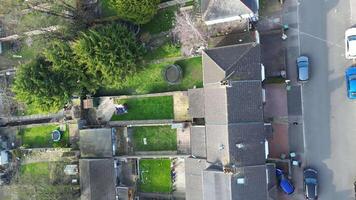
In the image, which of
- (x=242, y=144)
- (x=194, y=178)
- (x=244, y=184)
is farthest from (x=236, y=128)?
(x=194, y=178)

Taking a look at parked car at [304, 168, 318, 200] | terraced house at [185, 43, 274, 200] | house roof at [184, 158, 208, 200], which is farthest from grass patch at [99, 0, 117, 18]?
parked car at [304, 168, 318, 200]

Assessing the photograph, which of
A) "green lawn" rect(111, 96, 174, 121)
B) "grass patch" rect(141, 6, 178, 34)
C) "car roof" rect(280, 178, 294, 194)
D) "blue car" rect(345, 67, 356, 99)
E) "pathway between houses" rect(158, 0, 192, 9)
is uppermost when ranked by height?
"pathway between houses" rect(158, 0, 192, 9)

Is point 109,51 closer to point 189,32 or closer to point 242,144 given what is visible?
point 189,32

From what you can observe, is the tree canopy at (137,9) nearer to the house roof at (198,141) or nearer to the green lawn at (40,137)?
the house roof at (198,141)

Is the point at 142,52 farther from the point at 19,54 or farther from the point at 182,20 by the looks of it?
the point at 19,54

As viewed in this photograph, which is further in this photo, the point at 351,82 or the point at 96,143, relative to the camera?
the point at 96,143

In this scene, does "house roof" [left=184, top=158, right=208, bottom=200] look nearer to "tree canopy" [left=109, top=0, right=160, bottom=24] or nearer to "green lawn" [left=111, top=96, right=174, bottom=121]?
"green lawn" [left=111, top=96, right=174, bottom=121]
